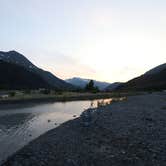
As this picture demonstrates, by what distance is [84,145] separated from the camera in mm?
18234

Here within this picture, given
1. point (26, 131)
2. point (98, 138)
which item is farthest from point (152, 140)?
point (26, 131)

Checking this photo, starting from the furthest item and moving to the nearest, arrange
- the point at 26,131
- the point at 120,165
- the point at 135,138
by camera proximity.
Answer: the point at 26,131 → the point at 135,138 → the point at 120,165

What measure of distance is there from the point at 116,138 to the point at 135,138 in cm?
149

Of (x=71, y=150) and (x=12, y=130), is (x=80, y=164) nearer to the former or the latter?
(x=71, y=150)

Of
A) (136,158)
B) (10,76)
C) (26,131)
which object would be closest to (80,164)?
(136,158)

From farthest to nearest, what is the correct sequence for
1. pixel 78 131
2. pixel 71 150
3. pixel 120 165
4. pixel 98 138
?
pixel 78 131 → pixel 98 138 → pixel 71 150 → pixel 120 165

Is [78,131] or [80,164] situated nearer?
[80,164]

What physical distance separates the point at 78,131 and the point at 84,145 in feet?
19.3

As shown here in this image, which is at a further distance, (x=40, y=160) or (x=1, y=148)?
(x=1, y=148)

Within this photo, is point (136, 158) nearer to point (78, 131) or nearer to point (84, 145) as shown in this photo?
point (84, 145)

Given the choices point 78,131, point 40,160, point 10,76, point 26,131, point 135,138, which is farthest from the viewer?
point 10,76

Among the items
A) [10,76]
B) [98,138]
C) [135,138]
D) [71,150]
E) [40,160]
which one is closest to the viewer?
[40,160]

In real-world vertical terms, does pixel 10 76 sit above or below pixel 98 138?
above

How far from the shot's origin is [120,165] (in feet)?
45.2
